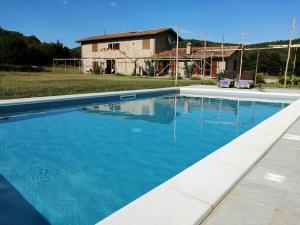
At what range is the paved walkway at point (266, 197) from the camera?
2.07m

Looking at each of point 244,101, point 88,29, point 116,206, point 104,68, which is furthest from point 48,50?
point 116,206

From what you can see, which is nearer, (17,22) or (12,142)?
(12,142)

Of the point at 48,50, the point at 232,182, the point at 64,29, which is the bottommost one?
the point at 232,182

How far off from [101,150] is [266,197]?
3449 millimetres

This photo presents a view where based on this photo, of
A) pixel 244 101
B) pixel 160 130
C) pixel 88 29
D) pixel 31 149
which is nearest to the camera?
pixel 31 149

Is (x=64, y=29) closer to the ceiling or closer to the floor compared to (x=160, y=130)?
closer to the ceiling

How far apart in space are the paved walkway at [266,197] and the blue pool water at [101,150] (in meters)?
1.39

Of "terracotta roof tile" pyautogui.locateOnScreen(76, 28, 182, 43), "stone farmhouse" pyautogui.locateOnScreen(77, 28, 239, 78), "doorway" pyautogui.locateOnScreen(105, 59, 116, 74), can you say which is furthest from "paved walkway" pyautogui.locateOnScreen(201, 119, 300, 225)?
"doorway" pyautogui.locateOnScreen(105, 59, 116, 74)

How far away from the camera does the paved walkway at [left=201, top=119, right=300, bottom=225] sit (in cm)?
207

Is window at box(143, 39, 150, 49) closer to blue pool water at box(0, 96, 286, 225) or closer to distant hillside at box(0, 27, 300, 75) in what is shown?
distant hillside at box(0, 27, 300, 75)

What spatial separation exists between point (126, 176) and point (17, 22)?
Answer: 43.4 metres

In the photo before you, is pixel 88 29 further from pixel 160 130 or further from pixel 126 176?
pixel 126 176

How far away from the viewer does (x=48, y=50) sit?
135 ft

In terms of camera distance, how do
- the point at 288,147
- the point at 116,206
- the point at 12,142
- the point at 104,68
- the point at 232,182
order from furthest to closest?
the point at 104,68
the point at 12,142
the point at 288,147
the point at 116,206
the point at 232,182
